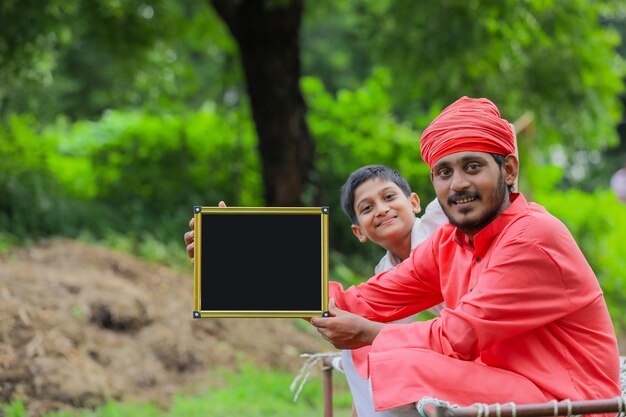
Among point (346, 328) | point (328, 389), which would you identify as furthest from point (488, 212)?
point (328, 389)

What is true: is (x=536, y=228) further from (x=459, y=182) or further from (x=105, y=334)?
(x=105, y=334)

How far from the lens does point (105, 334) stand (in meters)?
7.80

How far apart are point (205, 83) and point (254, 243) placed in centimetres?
1734

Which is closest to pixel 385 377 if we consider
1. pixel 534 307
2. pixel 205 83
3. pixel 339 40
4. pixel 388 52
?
pixel 534 307

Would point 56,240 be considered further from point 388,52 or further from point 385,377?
point 385,377

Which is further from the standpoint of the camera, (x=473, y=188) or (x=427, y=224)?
(x=427, y=224)

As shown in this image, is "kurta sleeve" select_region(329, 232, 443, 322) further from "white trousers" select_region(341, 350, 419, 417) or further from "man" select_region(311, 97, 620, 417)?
"man" select_region(311, 97, 620, 417)

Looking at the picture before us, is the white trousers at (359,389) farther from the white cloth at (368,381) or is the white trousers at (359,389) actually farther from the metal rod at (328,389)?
the metal rod at (328,389)

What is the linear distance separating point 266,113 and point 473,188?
816 centimetres

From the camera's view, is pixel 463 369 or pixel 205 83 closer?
pixel 463 369

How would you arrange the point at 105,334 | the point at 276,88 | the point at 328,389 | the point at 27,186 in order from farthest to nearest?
the point at 276,88, the point at 27,186, the point at 105,334, the point at 328,389

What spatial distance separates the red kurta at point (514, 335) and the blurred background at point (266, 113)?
6.26 m

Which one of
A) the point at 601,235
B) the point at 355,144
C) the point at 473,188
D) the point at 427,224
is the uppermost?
the point at 355,144

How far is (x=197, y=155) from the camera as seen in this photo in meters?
12.5
